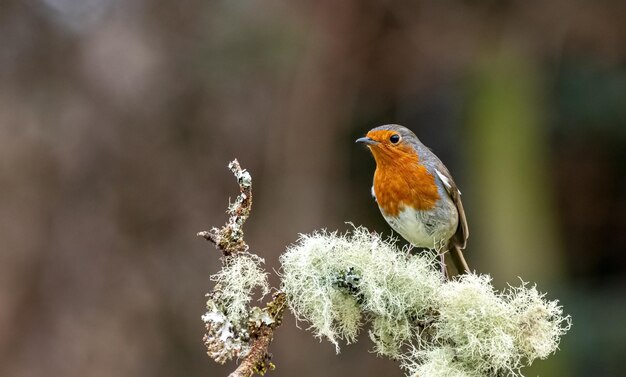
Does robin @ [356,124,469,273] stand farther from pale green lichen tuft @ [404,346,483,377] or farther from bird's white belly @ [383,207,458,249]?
pale green lichen tuft @ [404,346,483,377]

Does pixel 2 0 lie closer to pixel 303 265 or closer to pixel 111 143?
pixel 111 143

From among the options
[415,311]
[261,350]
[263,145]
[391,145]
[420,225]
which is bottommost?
[261,350]

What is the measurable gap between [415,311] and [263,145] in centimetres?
460

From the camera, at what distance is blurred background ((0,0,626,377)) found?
21.6ft

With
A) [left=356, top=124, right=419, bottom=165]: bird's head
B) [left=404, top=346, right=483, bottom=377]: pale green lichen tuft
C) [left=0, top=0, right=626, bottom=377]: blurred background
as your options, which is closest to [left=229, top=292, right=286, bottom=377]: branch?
[left=404, top=346, right=483, bottom=377]: pale green lichen tuft

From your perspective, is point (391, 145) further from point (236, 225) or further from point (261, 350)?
point (261, 350)

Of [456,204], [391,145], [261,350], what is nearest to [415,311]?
[261,350]

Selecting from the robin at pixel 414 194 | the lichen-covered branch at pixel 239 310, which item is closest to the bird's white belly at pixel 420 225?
the robin at pixel 414 194

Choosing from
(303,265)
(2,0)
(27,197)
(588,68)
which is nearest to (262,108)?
(27,197)

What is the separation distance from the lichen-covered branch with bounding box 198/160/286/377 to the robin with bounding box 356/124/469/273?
1608 mm

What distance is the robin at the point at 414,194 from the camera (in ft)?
12.4

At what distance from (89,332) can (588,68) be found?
4950mm

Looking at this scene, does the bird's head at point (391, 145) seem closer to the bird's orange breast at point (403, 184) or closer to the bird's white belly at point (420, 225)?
the bird's orange breast at point (403, 184)

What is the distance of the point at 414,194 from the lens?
3.79 metres
